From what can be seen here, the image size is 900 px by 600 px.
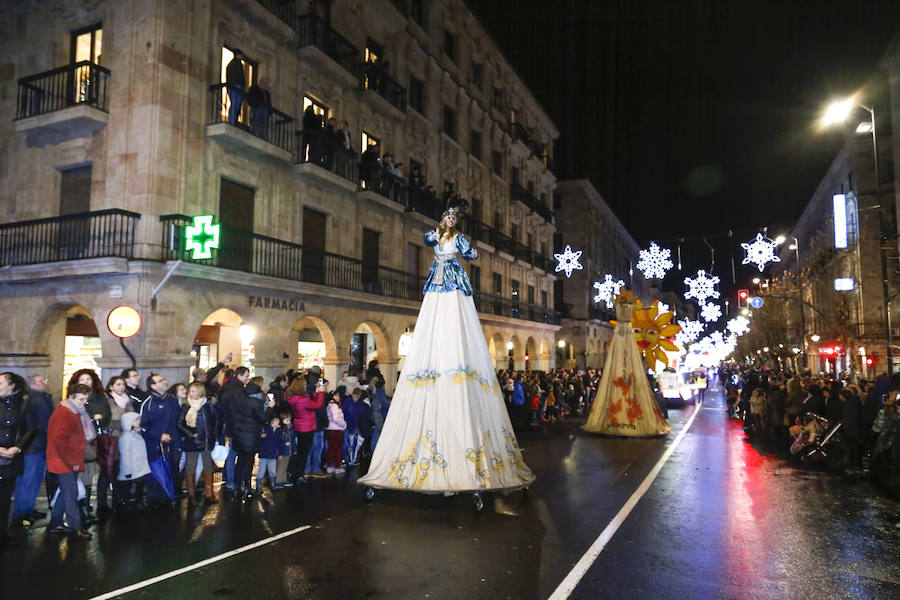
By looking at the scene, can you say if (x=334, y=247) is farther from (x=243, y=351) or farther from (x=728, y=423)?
(x=728, y=423)

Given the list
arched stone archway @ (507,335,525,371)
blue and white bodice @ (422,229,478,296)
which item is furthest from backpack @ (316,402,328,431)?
arched stone archway @ (507,335,525,371)

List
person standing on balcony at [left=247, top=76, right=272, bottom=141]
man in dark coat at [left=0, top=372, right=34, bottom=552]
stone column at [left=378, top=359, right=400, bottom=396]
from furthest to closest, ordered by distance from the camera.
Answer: stone column at [left=378, top=359, right=400, bottom=396] < person standing on balcony at [left=247, top=76, right=272, bottom=141] < man in dark coat at [left=0, top=372, right=34, bottom=552]

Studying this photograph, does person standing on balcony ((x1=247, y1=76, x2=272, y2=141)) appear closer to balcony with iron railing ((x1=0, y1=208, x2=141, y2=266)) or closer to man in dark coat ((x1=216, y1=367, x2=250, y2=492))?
balcony with iron railing ((x1=0, y1=208, x2=141, y2=266))

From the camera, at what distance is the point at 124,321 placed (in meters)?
11.8

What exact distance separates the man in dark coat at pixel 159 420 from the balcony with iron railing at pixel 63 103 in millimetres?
8668

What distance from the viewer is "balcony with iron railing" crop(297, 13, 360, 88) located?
59.0 ft

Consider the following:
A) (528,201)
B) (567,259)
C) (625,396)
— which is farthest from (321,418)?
(567,259)

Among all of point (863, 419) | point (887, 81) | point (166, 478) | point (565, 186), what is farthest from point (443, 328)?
point (565, 186)

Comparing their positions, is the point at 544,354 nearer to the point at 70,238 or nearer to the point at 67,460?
the point at 70,238

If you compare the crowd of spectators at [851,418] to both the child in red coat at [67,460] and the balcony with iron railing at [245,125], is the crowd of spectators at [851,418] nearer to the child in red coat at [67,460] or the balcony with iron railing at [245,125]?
the child in red coat at [67,460]

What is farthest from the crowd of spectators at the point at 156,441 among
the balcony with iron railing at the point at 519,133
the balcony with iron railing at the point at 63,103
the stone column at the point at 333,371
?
the balcony with iron railing at the point at 519,133

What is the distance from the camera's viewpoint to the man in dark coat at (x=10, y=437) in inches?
261

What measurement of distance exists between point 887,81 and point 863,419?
2925cm

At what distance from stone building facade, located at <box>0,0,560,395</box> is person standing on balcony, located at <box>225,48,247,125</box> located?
131mm
